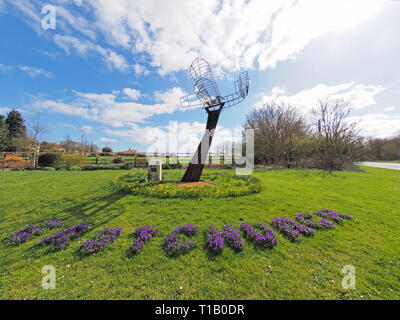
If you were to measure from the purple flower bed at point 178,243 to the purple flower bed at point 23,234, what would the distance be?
3.10m

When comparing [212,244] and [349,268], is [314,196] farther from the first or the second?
[212,244]

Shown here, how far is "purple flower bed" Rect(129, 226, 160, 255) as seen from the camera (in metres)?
2.62

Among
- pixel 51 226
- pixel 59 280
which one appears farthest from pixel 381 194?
pixel 51 226

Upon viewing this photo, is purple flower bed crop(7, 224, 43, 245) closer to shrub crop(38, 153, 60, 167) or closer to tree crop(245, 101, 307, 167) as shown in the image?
shrub crop(38, 153, 60, 167)

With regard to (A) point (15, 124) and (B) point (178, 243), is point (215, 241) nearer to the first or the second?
(B) point (178, 243)

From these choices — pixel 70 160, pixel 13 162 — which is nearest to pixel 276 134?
pixel 70 160

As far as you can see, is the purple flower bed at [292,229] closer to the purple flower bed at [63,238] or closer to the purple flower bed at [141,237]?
the purple flower bed at [141,237]

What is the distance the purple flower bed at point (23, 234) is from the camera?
2898 millimetres

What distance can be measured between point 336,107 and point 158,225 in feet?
79.7

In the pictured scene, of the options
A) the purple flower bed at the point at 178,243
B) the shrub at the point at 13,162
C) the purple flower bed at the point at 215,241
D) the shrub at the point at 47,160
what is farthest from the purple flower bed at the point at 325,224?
the shrub at the point at 13,162

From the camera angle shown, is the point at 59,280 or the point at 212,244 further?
the point at 212,244

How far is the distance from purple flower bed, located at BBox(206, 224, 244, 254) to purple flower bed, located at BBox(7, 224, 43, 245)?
13.1 ft

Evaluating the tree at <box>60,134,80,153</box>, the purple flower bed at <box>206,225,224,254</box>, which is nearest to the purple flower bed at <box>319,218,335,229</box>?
the purple flower bed at <box>206,225,224,254</box>

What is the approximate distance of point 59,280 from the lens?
2.06 meters
